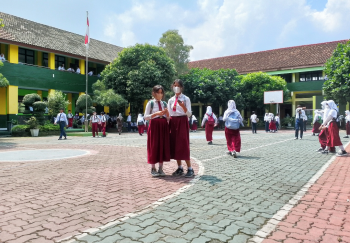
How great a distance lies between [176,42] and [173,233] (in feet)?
116

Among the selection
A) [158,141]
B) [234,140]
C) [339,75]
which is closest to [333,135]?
[234,140]

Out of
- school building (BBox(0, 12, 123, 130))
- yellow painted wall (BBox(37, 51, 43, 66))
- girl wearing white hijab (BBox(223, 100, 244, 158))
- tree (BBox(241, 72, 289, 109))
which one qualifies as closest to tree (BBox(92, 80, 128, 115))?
school building (BBox(0, 12, 123, 130))

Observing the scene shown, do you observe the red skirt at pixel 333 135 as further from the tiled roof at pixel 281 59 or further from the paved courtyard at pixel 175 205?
the tiled roof at pixel 281 59

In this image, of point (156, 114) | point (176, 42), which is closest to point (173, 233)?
point (156, 114)

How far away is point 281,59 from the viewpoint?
38000 millimetres

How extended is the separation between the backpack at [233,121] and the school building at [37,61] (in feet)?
64.1

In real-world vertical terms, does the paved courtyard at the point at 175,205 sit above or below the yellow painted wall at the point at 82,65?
below

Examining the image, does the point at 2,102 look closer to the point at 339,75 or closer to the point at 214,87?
the point at 214,87

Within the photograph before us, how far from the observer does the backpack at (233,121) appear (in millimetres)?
9352

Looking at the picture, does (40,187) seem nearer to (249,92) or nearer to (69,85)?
(69,85)

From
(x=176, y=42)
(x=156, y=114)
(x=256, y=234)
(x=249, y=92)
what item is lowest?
(x=256, y=234)

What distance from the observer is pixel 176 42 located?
120 feet

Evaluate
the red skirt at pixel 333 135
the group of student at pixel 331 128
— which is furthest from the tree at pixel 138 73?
the red skirt at pixel 333 135

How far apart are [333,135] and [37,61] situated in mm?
26503
